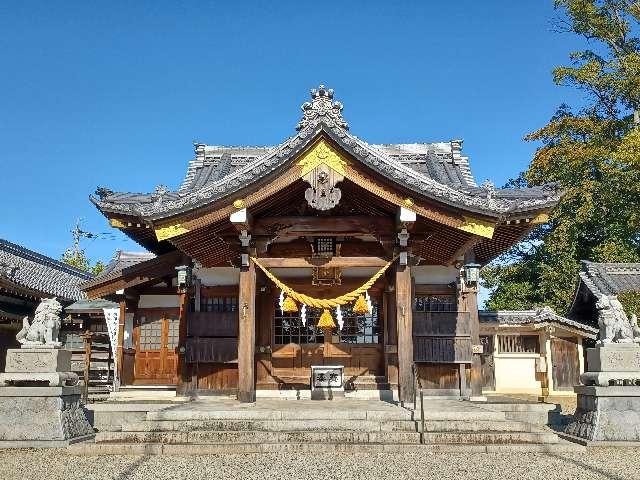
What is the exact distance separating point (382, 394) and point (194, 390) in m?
5.05

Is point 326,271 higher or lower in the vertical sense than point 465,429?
higher

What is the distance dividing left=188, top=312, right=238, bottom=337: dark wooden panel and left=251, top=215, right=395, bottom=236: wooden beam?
320 cm

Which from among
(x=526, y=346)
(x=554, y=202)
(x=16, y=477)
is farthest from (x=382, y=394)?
(x=526, y=346)

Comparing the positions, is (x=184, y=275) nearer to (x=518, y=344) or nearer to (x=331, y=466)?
(x=331, y=466)

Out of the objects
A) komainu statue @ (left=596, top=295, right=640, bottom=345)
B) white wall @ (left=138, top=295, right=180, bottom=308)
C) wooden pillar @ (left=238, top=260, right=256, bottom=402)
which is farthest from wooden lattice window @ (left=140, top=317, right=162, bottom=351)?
komainu statue @ (left=596, top=295, right=640, bottom=345)

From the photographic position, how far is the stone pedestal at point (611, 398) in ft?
32.9

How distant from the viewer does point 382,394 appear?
14602 mm

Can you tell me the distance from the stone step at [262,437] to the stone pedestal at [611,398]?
3.17 meters

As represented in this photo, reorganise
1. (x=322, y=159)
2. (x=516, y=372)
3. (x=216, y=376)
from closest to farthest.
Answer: (x=322, y=159) < (x=216, y=376) < (x=516, y=372)

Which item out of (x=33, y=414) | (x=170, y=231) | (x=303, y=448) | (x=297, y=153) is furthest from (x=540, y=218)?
(x=33, y=414)

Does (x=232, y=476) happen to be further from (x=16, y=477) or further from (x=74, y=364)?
(x=74, y=364)

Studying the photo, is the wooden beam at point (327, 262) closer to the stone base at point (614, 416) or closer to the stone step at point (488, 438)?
the stone step at point (488, 438)

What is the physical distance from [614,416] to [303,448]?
5.54m

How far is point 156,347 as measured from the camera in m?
17.9
